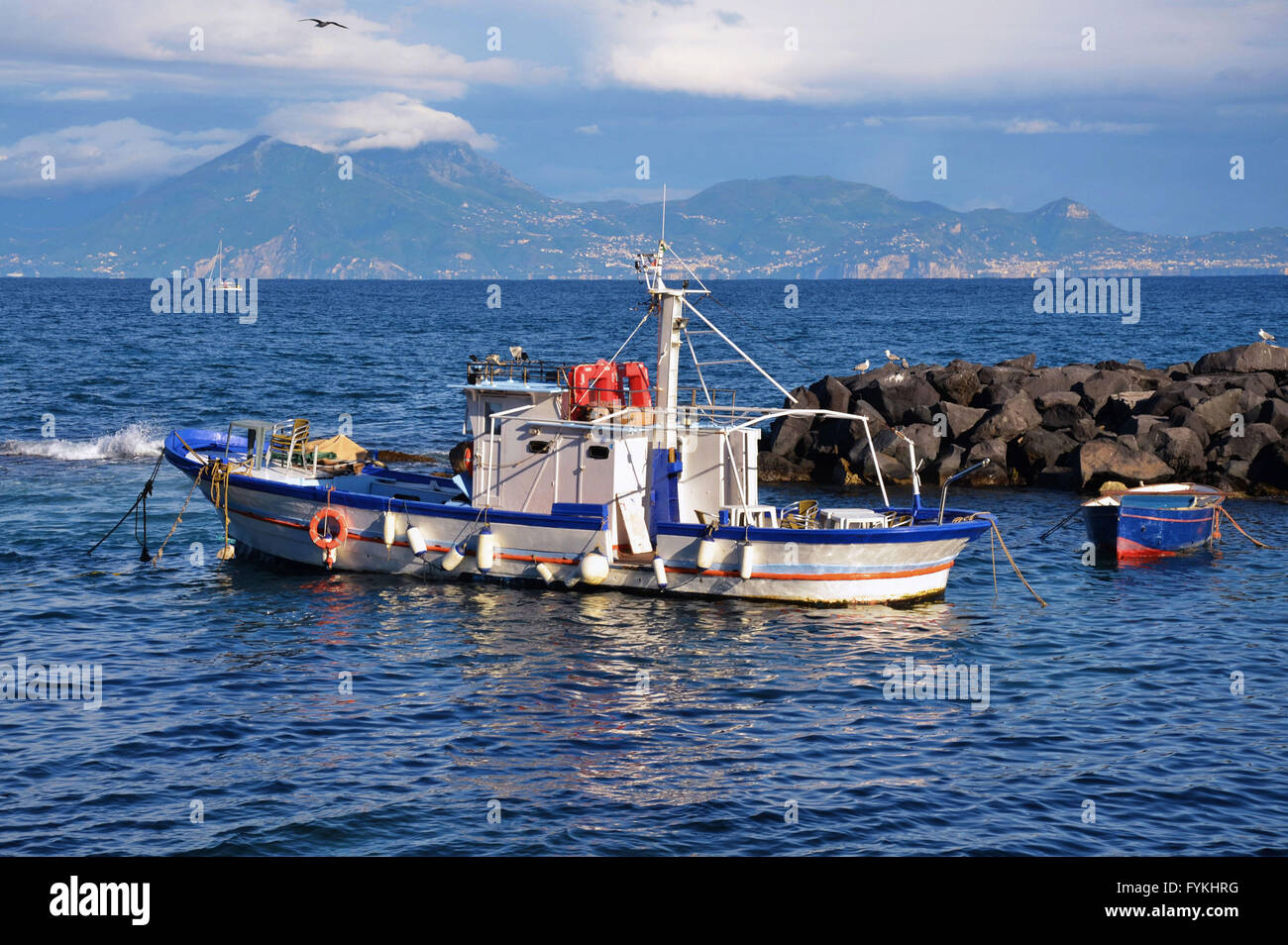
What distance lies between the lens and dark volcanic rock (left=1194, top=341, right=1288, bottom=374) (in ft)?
142

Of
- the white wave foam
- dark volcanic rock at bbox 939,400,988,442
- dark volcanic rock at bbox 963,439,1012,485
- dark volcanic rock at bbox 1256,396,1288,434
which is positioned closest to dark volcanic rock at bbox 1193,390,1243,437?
dark volcanic rock at bbox 1256,396,1288,434

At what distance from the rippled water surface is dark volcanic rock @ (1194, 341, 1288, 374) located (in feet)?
45.1

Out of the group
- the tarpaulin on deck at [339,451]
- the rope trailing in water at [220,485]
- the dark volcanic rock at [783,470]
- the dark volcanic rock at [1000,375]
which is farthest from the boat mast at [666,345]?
the dark volcanic rock at [1000,375]

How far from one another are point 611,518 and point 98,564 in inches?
440

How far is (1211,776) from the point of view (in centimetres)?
1528

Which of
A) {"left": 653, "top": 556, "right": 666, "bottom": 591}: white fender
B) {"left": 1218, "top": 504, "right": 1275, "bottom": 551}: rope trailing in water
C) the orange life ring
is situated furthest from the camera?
{"left": 1218, "top": 504, "right": 1275, "bottom": 551}: rope trailing in water

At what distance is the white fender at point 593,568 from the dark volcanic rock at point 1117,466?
1697cm

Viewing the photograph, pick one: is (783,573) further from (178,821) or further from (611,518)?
(178,821)

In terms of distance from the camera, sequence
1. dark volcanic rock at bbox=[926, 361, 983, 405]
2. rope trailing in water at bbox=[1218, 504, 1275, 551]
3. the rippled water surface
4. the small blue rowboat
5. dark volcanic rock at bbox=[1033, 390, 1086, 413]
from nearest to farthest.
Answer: the rippled water surface < the small blue rowboat < rope trailing in water at bbox=[1218, 504, 1275, 551] < dark volcanic rock at bbox=[1033, 390, 1086, 413] < dark volcanic rock at bbox=[926, 361, 983, 405]

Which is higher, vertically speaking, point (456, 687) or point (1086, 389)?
point (1086, 389)

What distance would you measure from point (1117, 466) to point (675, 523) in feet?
53.4

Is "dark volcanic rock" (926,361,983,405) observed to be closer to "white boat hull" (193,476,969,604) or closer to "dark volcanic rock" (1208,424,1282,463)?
"dark volcanic rock" (1208,424,1282,463)

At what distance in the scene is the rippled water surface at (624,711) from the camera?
1361cm
